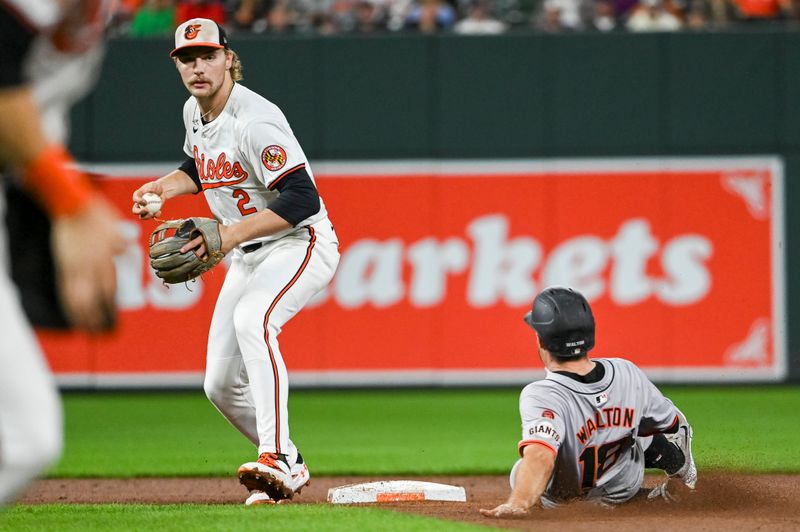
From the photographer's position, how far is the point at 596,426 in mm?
4480

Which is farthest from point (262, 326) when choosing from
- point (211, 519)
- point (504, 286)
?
point (504, 286)

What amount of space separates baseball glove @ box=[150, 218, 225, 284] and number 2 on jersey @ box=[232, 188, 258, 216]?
23 cm

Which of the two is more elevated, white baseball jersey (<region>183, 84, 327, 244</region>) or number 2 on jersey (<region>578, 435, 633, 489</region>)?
white baseball jersey (<region>183, 84, 327, 244</region>)

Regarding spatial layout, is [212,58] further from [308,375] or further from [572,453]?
[308,375]

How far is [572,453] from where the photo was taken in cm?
449

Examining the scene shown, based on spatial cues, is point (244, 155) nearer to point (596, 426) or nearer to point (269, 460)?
point (269, 460)

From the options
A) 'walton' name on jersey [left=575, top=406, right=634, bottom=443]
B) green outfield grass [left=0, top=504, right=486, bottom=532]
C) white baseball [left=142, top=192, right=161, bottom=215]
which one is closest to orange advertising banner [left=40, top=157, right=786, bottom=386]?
white baseball [left=142, top=192, right=161, bottom=215]

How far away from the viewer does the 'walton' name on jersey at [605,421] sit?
446 cm

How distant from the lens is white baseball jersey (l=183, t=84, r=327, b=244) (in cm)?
529

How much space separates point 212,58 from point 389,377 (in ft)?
19.6

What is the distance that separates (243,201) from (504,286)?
5773mm

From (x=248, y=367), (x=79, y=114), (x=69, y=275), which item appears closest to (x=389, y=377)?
(x=79, y=114)

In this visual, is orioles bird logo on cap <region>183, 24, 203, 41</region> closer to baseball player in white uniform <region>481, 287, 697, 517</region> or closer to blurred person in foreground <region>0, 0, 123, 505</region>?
baseball player in white uniform <region>481, 287, 697, 517</region>

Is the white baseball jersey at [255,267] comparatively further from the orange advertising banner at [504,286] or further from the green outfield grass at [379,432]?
the orange advertising banner at [504,286]
